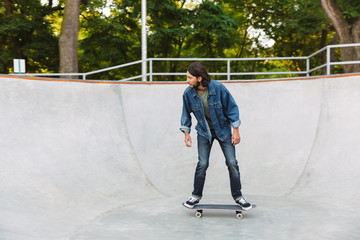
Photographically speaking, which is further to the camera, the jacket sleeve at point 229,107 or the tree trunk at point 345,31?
the tree trunk at point 345,31

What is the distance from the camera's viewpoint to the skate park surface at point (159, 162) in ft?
13.4

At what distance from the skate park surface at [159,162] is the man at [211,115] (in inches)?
27.4

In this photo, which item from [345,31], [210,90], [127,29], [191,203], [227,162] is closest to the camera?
[210,90]

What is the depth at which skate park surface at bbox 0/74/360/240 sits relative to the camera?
4074 millimetres

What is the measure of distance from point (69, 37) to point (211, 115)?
10.0m

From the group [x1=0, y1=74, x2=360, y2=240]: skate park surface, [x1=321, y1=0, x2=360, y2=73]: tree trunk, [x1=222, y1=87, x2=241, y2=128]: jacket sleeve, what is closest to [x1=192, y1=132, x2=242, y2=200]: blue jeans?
[x1=222, y1=87, x2=241, y2=128]: jacket sleeve

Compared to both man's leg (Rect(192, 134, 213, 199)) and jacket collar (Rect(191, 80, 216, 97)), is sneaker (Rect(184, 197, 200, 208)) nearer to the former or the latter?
man's leg (Rect(192, 134, 213, 199))

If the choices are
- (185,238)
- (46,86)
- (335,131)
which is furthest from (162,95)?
(185,238)

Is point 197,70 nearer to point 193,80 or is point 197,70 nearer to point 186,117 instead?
point 193,80

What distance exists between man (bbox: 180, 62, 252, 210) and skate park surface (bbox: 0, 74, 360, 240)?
0.69m

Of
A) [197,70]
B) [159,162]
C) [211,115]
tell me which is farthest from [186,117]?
[159,162]

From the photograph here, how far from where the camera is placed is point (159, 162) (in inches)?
262

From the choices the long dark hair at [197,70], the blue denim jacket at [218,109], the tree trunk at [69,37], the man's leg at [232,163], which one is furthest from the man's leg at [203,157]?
the tree trunk at [69,37]

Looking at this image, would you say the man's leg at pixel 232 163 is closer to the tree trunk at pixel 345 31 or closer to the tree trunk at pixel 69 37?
the tree trunk at pixel 69 37
